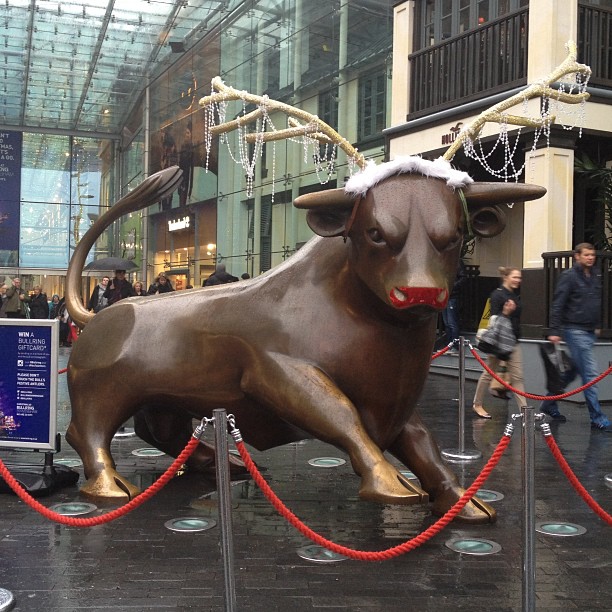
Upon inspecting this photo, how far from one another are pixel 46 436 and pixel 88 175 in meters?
29.4

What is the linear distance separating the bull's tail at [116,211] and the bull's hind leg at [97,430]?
2.06 ft

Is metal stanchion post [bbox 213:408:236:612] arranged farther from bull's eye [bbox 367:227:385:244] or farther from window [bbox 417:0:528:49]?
window [bbox 417:0:528:49]

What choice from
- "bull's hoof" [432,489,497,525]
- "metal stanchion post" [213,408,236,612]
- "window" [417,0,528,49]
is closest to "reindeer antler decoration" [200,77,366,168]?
"window" [417,0,528,49]

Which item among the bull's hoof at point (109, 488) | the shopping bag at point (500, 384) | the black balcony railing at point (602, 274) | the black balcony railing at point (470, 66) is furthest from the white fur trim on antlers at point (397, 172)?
the black balcony railing at point (470, 66)

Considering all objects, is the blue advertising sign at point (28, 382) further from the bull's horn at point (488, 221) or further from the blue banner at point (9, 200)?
the blue banner at point (9, 200)

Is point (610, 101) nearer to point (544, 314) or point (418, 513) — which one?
point (544, 314)

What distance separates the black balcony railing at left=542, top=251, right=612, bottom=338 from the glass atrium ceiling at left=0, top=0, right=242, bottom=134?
15.1 meters

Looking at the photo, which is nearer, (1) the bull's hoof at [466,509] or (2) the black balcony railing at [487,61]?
(1) the bull's hoof at [466,509]

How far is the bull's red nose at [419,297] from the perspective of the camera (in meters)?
3.01

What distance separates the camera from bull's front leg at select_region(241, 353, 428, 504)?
10.1 feet

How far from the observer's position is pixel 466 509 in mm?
3857

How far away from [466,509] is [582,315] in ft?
12.8

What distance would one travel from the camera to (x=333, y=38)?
1775 centimetres

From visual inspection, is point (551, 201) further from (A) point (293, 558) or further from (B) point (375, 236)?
(A) point (293, 558)
